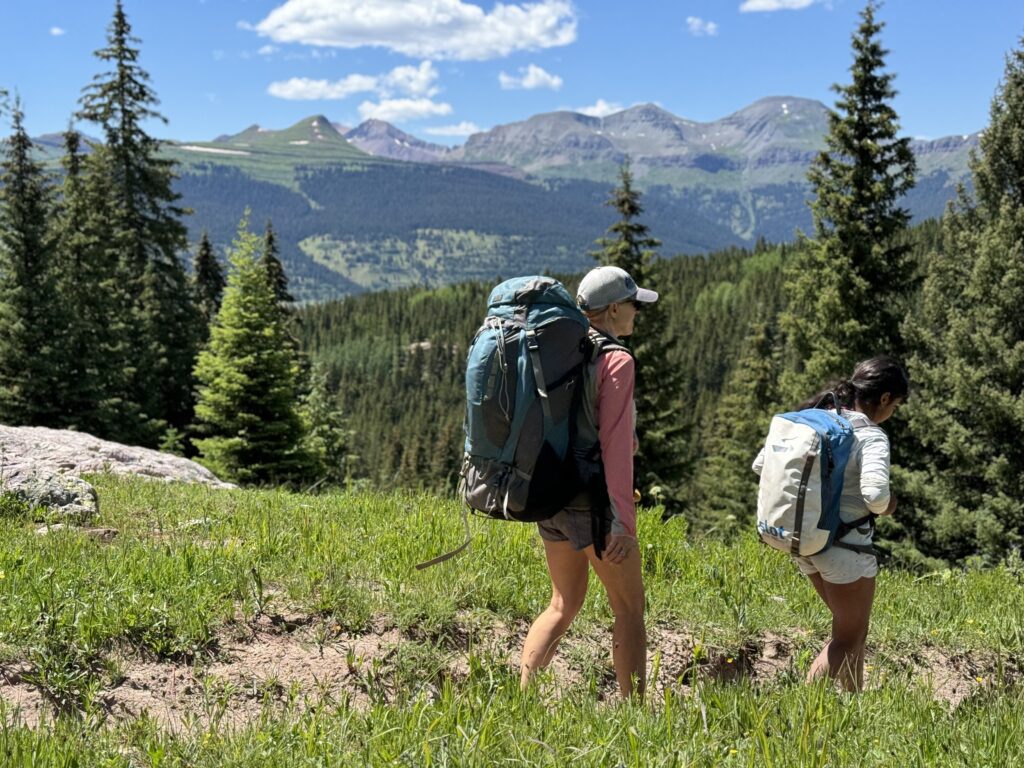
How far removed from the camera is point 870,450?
3.60 meters

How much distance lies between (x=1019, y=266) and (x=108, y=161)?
3221 centimetres

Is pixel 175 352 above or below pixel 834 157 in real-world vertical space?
below

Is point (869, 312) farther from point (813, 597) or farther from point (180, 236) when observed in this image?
point (180, 236)

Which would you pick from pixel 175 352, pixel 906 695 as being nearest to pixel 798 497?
pixel 906 695

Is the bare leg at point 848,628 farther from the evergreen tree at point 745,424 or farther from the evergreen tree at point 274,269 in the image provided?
the evergreen tree at point 274,269

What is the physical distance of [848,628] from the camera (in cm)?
378

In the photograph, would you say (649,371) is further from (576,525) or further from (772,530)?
(576,525)

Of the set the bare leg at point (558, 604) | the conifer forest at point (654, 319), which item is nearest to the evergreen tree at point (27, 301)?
the conifer forest at point (654, 319)

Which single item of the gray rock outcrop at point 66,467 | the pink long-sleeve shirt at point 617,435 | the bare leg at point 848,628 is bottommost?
the gray rock outcrop at point 66,467

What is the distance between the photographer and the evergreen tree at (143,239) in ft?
Result: 99.6

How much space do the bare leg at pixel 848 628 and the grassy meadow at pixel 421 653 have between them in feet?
0.44

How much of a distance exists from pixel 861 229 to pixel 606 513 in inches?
797

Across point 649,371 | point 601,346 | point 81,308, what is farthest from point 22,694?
point 81,308

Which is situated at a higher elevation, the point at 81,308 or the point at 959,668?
the point at 959,668
